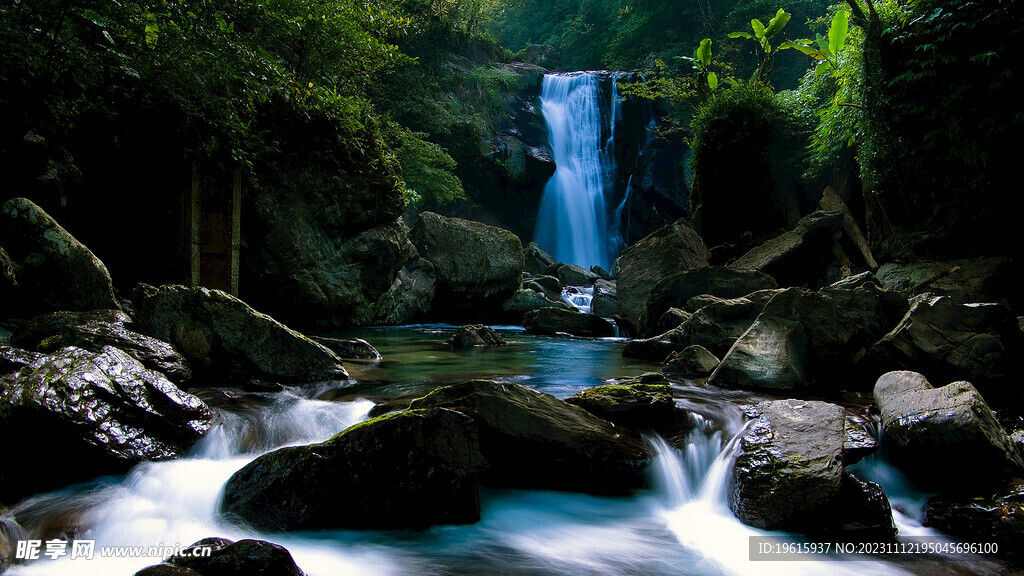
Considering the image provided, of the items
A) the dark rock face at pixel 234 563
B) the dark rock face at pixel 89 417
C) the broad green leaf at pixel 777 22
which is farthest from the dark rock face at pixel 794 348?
the broad green leaf at pixel 777 22

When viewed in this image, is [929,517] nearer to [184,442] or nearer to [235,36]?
[184,442]

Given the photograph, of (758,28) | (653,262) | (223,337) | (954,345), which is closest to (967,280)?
(954,345)

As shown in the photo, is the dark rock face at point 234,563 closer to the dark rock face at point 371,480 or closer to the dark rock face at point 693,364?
the dark rock face at point 371,480

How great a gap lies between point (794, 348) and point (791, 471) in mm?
2628

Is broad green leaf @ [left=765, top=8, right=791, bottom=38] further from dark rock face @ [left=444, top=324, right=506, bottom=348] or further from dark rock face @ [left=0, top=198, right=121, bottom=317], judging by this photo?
dark rock face @ [left=0, top=198, right=121, bottom=317]

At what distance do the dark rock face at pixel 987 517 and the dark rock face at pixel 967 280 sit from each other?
4117 millimetres

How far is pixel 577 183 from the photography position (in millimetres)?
25422

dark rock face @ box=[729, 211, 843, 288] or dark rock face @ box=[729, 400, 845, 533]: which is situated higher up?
dark rock face @ box=[729, 211, 843, 288]

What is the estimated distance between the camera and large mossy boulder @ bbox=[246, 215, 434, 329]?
9.77m

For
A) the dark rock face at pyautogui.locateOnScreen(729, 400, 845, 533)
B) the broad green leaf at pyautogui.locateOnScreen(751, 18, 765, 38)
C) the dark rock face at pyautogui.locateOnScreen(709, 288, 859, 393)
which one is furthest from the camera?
the broad green leaf at pyautogui.locateOnScreen(751, 18, 765, 38)

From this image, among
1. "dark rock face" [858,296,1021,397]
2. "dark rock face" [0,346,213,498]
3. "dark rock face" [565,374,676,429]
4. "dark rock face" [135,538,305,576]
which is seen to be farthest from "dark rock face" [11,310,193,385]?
"dark rock face" [858,296,1021,397]

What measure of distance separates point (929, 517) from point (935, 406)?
2.50 ft

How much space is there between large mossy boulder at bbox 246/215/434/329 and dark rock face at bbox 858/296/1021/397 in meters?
8.66

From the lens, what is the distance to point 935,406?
11.9ft
